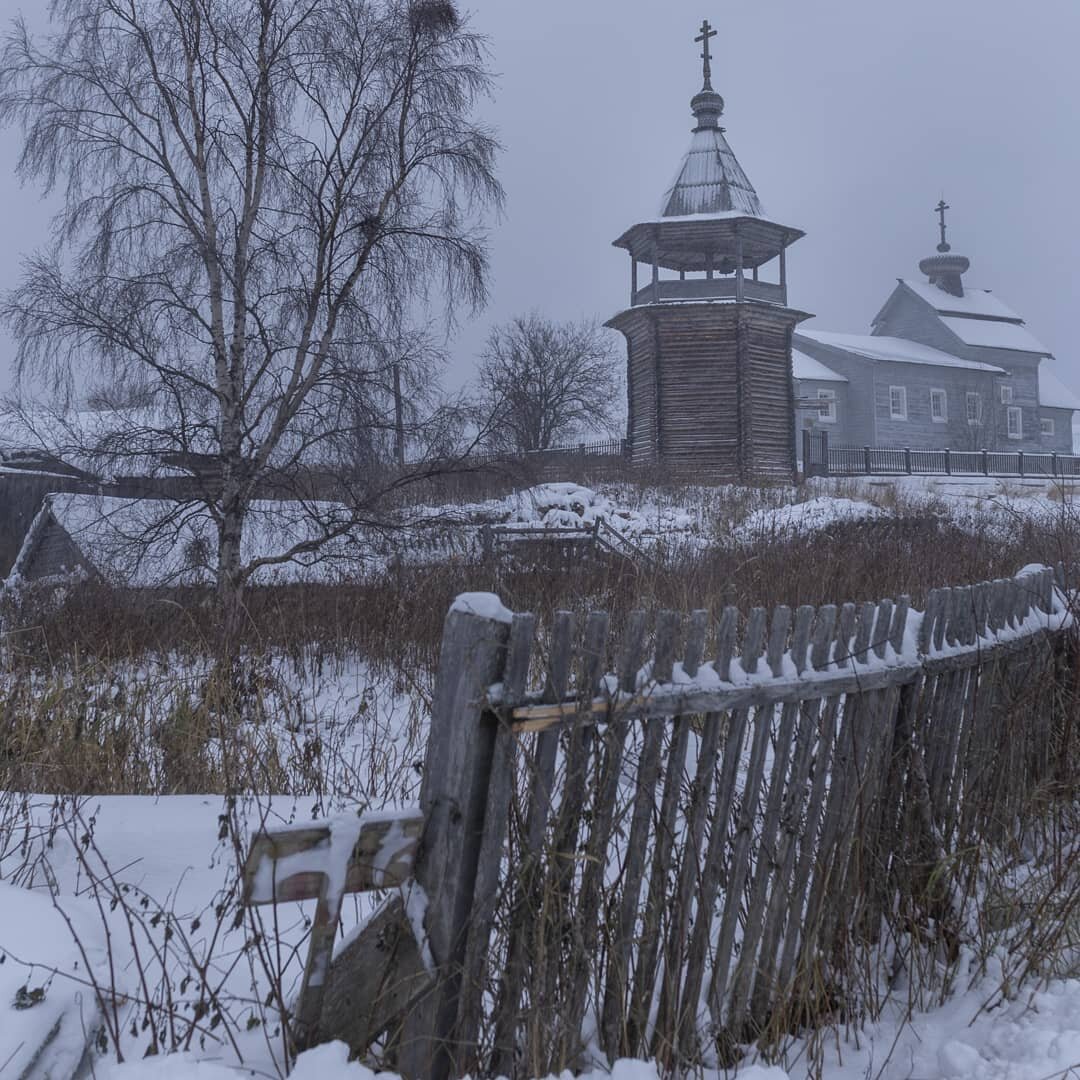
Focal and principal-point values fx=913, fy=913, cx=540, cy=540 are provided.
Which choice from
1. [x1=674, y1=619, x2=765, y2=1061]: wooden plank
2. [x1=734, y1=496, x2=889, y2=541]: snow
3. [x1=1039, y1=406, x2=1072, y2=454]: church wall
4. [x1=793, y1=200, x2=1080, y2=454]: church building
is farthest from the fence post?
[x1=1039, y1=406, x2=1072, y2=454]: church wall

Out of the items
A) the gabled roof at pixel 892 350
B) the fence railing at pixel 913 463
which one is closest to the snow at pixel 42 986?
the fence railing at pixel 913 463

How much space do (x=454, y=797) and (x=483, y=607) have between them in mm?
400

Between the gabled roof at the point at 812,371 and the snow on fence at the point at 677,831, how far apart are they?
37.3 metres

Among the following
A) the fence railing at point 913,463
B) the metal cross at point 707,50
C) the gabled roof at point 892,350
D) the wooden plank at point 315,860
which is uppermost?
the metal cross at point 707,50

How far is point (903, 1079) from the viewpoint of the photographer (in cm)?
261

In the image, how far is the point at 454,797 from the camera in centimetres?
189

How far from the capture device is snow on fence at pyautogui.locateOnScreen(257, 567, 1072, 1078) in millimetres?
1920

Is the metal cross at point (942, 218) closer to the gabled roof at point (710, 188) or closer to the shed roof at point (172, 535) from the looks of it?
the gabled roof at point (710, 188)

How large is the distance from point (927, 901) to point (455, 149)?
8.68 meters

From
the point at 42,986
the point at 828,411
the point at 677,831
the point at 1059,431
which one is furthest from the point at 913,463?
the point at 42,986

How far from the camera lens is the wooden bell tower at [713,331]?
25.6m

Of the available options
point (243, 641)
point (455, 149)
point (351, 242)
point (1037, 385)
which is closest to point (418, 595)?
point (243, 641)

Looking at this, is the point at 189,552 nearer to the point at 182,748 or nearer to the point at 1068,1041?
the point at 182,748

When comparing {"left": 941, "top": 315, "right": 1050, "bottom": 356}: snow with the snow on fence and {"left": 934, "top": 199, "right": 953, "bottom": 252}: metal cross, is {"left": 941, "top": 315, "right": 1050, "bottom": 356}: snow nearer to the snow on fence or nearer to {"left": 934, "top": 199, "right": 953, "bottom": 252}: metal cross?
{"left": 934, "top": 199, "right": 953, "bottom": 252}: metal cross
